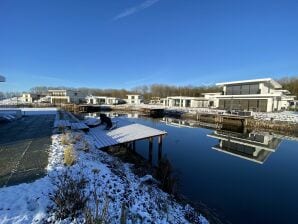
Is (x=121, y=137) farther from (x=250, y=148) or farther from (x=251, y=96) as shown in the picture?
(x=251, y=96)

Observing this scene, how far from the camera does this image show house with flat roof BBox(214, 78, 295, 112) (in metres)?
34.0

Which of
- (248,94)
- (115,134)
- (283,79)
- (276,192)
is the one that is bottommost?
(276,192)

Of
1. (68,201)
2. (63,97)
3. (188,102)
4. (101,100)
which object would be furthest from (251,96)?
(63,97)

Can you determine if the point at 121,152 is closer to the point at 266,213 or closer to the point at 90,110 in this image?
the point at 266,213

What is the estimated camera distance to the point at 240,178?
989 centimetres

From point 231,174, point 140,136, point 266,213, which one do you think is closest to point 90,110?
point 140,136

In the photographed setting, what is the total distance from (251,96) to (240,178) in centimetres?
2974

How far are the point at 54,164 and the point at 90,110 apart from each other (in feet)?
145

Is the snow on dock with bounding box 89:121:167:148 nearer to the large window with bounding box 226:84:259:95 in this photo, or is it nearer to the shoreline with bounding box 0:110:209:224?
the shoreline with bounding box 0:110:209:224

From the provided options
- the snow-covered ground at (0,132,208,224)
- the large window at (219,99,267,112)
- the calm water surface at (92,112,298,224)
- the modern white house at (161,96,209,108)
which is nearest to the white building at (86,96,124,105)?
the modern white house at (161,96,209,108)

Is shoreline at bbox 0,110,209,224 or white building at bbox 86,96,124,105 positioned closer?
shoreline at bbox 0,110,209,224

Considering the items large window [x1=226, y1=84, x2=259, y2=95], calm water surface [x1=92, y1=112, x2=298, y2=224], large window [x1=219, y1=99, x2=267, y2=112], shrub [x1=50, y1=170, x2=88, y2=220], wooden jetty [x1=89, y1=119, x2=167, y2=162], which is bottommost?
calm water surface [x1=92, y1=112, x2=298, y2=224]

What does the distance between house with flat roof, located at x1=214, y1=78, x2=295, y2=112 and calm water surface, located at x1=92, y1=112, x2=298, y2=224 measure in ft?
63.3

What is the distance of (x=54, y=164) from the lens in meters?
6.21
